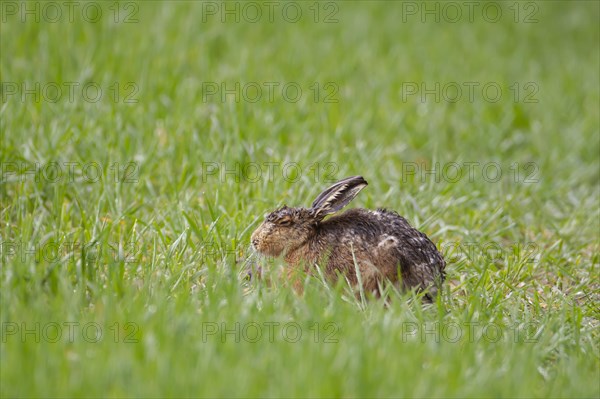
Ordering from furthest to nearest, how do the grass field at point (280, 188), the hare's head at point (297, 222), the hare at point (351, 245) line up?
1. the hare's head at point (297, 222)
2. the hare at point (351, 245)
3. the grass field at point (280, 188)

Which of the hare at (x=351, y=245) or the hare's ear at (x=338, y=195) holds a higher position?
the hare's ear at (x=338, y=195)

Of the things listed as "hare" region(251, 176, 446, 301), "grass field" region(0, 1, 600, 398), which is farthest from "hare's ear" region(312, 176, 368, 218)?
"grass field" region(0, 1, 600, 398)

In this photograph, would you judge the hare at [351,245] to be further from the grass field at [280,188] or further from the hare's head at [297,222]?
the grass field at [280,188]

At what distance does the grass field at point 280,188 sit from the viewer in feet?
13.2

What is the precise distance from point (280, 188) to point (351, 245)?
63.8 inches

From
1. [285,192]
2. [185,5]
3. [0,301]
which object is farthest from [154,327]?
[185,5]

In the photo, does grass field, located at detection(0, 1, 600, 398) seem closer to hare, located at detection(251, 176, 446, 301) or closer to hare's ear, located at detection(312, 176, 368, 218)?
hare, located at detection(251, 176, 446, 301)

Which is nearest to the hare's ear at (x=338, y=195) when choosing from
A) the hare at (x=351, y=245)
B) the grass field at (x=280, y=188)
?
the hare at (x=351, y=245)

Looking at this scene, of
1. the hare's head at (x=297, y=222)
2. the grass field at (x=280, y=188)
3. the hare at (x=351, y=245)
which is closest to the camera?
the grass field at (x=280, y=188)

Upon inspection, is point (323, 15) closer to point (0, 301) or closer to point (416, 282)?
point (416, 282)

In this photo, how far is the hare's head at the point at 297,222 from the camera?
5.37 meters

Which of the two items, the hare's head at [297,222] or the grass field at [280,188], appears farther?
Result: the hare's head at [297,222]

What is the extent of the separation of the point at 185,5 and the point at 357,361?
23.6 ft

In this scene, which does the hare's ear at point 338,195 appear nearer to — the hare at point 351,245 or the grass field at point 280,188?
the hare at point 351,245
